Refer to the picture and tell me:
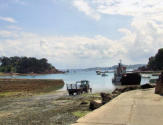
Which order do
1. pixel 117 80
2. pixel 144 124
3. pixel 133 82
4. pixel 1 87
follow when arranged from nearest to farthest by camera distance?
pixel 144 124, pixel 1 87, pixel 133 82, pixel 117 80

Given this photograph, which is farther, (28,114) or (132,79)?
(132,79)

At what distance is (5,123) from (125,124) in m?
10.5

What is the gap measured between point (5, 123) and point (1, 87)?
3291 cm

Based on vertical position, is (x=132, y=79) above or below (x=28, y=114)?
above

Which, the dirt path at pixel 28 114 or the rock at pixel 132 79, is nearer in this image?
the dirt path at pixel 28 114

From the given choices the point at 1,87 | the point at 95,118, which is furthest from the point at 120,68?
the point at 95,118

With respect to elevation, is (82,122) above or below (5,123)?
above

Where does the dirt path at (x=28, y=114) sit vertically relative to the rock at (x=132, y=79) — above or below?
below

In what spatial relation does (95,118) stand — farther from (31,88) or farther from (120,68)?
(120,68)

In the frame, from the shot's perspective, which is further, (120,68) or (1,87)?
(120,68)

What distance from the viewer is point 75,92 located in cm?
4184

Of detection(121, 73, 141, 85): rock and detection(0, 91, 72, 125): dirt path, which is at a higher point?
detection(121, 73, 141, 85): rock

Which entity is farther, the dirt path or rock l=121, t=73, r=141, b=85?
rock l=121, t=73, r=141, b=85

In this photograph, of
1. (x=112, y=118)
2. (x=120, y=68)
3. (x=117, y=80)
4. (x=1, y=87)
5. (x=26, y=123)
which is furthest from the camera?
(x=120, y=68)
